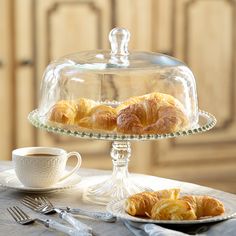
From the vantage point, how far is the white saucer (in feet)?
5.36

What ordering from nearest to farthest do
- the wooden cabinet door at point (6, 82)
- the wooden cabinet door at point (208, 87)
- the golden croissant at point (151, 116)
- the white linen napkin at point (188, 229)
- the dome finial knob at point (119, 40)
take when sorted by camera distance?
1. the white linen napkin at point (188, 229)
2. the golden croissant at point (151, 116)
3. the dome finial knob at point (119, 40)
4. the wooden cabinet door at point (6, 82)
5. the wooden cabinet door at point (208, 87)


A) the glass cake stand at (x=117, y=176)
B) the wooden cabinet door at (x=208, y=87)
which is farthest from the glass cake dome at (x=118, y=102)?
the wooden cabinet door at (x=208, y=87)

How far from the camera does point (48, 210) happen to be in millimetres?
1520

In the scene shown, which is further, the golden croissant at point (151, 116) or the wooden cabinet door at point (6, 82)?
the wooden cabinet door at point (6, 82)

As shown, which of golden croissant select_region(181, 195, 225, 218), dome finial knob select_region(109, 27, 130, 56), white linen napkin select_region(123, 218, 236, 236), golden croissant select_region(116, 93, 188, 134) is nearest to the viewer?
white linen napkin select_region(123, 218, 236, 236)

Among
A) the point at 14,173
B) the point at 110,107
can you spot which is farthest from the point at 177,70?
the point at 14,173

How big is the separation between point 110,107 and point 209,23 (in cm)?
169

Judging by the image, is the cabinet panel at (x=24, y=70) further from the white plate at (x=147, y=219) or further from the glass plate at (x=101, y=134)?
the white plate at (x=147, y=219)

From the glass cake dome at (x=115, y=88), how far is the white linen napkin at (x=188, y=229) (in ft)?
0.78

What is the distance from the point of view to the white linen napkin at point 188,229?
1321mm

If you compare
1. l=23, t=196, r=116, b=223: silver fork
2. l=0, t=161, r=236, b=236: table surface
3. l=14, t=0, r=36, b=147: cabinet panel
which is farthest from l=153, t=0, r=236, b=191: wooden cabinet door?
l=23, t=196, r=116, b=223: silver fork

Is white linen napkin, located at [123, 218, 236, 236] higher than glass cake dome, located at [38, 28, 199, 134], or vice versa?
glass cake dome, located at [38, 28, 199, 134]

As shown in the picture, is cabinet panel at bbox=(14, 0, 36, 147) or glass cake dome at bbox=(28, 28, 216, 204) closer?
glass cake dome at bbox=(28, 28, 216, 204)

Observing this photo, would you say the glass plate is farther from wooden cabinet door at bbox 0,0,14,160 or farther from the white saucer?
wooden cabinet door at bbox 0,0,14,160
